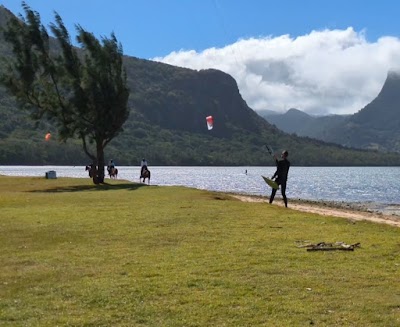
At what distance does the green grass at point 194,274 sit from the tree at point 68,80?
3140 cm

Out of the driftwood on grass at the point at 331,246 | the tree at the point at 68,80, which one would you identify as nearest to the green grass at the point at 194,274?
the driftwood on grass at the point at 331,246

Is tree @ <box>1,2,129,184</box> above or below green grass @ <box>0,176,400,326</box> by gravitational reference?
above

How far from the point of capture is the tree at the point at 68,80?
162 feet

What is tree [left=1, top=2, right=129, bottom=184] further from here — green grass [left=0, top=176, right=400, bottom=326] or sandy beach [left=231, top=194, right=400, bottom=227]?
green grass [left=0, top=176, right=400, bottom=326]

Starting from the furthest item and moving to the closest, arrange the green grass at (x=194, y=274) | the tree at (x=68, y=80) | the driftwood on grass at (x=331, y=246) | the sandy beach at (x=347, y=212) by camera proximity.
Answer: the tree at (x=68, y=80)
the sandy beach at (x=347, y=212)
the driftwood on grass at (x=331, y=246)
the green grass at (x=194, y=274)

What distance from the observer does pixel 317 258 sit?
13094mm

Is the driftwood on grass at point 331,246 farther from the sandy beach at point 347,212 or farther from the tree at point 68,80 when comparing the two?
the tree at point 68,80

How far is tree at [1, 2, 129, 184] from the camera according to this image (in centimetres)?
4925

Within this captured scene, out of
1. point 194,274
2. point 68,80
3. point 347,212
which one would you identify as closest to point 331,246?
point 194,274

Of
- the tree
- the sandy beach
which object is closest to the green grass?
the sandy beach

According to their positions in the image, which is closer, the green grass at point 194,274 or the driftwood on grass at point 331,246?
the green grass at point 194,274

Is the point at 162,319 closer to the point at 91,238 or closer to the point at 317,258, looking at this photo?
the point at 317,258

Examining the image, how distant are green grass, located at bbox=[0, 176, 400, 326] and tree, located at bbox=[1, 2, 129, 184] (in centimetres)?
3140

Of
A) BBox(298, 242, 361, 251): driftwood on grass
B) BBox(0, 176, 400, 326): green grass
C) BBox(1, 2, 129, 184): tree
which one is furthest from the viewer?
BBox(1, 2, 129, 184): tree
